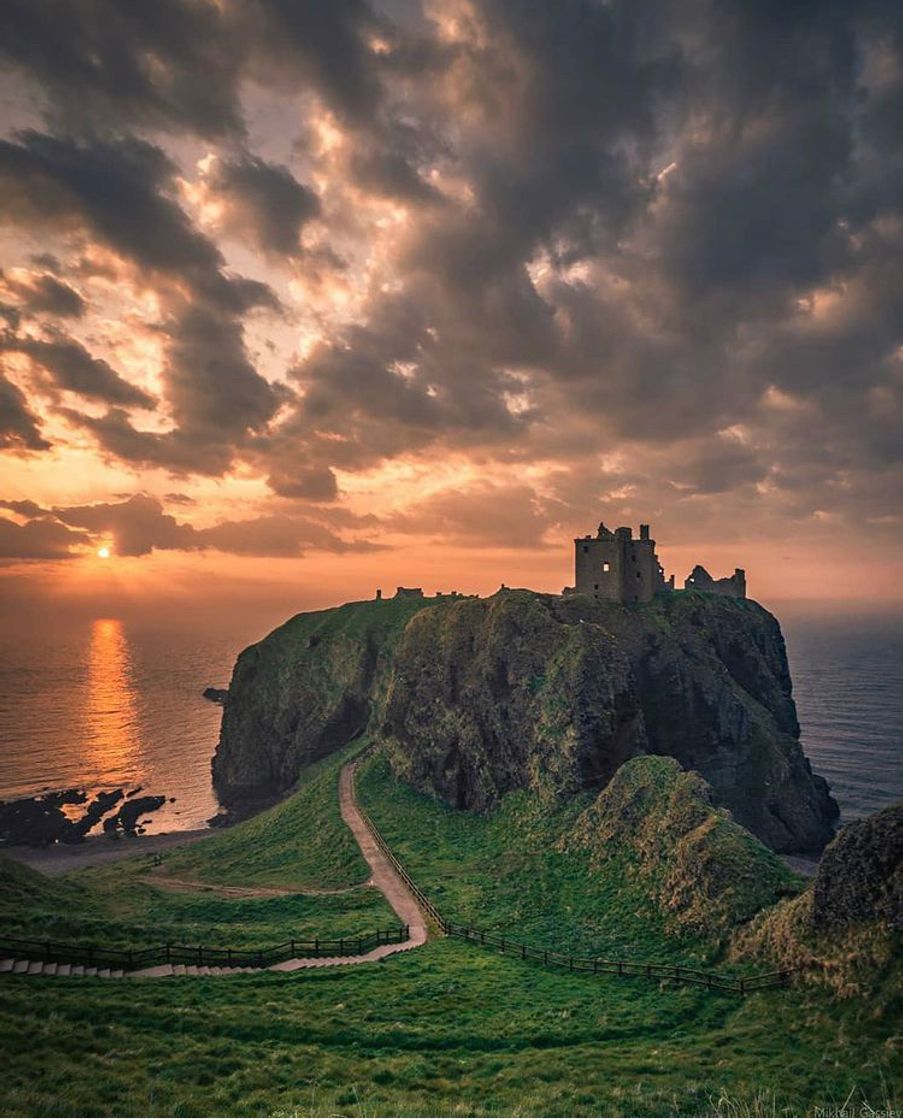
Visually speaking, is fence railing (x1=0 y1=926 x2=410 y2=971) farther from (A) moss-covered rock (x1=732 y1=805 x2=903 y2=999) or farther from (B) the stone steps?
(A) moss-covered rock (x1=732 y1=805 x2=903 y2=999)

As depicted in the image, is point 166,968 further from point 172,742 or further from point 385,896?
point 172,742

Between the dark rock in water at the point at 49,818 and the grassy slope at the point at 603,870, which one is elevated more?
the grassy slope at the point at 603,870

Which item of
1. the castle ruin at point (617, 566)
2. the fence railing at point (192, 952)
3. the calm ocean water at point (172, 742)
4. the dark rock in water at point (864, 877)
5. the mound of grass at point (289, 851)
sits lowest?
the calm ocean water at point (172, 742)

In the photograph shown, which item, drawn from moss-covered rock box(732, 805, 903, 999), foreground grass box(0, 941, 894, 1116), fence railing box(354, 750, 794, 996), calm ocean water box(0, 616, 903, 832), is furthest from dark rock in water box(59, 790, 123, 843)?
moss-covered rock box(732, 805, 903, 999)

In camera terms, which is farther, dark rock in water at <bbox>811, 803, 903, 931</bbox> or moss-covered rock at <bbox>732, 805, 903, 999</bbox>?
dark rock in water at <bbox>811, 803, 903, 931</bbox>

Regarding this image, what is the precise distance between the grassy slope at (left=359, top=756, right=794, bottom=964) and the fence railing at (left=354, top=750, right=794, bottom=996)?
131 centimetres

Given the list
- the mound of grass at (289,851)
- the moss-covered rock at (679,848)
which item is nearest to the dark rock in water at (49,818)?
the mound of grass at (289,851)

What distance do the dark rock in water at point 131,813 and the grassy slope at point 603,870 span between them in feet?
184

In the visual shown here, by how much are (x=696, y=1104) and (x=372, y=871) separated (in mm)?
36668

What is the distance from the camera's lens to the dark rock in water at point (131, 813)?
3562 inches

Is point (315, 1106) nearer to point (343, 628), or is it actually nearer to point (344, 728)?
point (344, 728)

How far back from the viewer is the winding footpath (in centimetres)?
2486

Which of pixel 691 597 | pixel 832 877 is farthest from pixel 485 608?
pixel 832 877

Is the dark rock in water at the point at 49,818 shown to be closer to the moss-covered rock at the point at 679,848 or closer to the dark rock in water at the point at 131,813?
the dark rock in water at the point at 131,813
